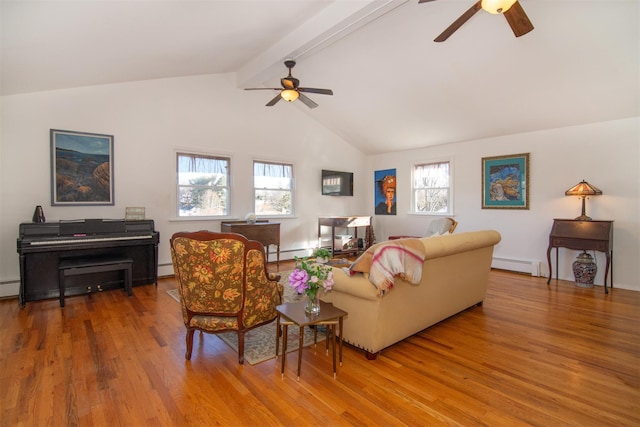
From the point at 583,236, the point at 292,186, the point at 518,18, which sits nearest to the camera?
the point at 518,18

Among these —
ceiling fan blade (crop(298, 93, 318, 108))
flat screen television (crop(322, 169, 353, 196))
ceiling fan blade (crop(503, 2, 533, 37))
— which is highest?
ceiling fan blade (crop(298, 93, 318, 108))

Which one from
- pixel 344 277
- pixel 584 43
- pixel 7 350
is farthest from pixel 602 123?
pixel 7 350

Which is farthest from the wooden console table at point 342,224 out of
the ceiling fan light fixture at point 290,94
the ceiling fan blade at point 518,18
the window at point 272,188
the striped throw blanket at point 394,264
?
the ceiling fan blade at point 518,18

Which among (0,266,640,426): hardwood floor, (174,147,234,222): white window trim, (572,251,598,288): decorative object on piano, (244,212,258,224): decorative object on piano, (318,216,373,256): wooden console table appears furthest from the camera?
(318,216,373,256): wooden console table

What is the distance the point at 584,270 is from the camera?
15.3ft

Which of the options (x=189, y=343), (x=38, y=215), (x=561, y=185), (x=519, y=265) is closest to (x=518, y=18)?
(x=189, y=343)

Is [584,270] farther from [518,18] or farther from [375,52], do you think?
[375,52]

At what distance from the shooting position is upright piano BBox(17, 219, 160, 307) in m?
3.67

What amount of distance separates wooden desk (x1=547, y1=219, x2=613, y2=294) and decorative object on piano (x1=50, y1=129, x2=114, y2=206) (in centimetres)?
686

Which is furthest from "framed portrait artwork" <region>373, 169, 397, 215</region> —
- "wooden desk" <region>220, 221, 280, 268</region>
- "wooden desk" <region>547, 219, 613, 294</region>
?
"wooden desk" <region>547, 219, 613, 294</region>

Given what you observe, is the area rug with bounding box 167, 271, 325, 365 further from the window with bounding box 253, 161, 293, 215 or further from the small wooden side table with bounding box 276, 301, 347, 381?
the window with bounding box 253, 161, 293, 215

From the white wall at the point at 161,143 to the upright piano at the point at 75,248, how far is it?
419mm

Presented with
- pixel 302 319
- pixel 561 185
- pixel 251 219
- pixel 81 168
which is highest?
pixel 81 168

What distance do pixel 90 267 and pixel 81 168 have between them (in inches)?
60.3
